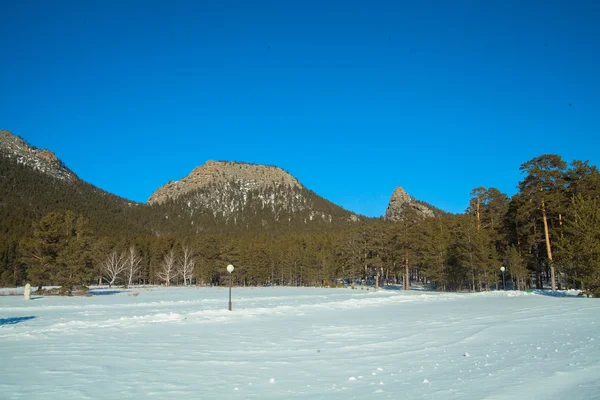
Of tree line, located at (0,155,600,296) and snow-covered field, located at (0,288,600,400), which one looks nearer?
snow-covered field, located at (0,288,600,400)

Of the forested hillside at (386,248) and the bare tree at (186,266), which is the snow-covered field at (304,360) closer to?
the forested hillside at (386,248)

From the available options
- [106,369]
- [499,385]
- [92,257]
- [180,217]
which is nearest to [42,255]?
[92,257]

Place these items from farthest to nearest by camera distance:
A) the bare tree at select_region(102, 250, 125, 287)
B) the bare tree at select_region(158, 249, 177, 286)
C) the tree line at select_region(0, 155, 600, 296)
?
the bare tree at select_region(158, 249, 177, 286) < the bare tree at select_region(102, 250, 125, 287) < the tree line at select_region(0, 155, 600, 296)

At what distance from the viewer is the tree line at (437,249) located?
3622 centimetres

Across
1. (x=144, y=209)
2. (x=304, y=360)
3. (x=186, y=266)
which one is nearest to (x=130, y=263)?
(x=186, y=266)

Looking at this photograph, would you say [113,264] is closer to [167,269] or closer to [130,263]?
[130,263]

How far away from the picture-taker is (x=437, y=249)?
5091 centimetres

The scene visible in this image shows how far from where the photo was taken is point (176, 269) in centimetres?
8469

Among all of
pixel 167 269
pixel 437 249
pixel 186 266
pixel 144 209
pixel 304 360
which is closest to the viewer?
pixel 304 360

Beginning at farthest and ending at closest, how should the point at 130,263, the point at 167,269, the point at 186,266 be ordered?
the point at 167,269 < the point at 186,266 < the point at 130,263

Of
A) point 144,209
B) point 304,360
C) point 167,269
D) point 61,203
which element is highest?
point 144,209

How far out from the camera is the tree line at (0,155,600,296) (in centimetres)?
3622

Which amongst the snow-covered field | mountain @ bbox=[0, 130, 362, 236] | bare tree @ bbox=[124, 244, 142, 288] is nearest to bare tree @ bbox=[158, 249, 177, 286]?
bare tree @ bbox=[124, 244, 142, 288]

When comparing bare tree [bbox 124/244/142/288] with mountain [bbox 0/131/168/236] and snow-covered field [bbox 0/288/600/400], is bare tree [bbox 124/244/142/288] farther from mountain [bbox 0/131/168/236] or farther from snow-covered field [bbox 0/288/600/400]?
snow-covered field [bbox 0/288/600/400]
